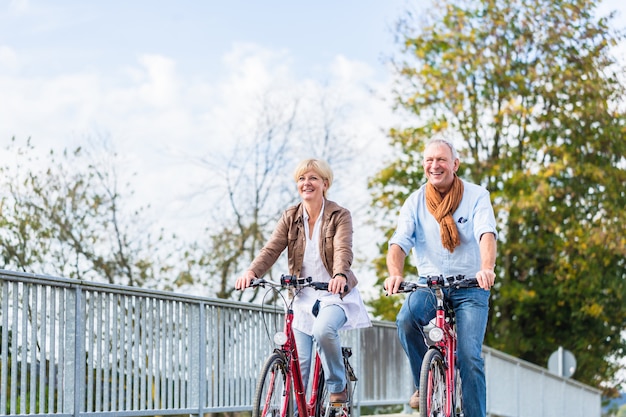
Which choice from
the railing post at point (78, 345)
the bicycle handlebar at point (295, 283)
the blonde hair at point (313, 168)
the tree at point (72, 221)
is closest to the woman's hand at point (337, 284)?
the bicycle handlebar at point (295, 283)

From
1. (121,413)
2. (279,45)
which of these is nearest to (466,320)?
(121,413)

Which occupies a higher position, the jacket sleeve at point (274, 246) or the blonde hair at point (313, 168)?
the blonde hair at point (313, 168)

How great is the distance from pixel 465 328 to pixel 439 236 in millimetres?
550

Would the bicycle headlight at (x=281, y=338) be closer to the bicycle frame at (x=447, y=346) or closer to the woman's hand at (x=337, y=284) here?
the woman's hand at (x=337, y=284)

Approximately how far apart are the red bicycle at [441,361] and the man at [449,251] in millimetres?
57

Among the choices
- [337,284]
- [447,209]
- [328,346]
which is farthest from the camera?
[328,346]

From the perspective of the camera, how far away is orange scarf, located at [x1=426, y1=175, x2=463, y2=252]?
6.24 meters

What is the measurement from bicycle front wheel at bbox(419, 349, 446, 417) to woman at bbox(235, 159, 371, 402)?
687mm

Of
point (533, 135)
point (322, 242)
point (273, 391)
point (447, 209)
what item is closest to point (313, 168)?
point (322, 242)

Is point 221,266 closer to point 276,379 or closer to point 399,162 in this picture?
point 399,162

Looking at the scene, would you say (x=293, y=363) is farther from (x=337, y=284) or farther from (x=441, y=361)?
(x=441, y=361)

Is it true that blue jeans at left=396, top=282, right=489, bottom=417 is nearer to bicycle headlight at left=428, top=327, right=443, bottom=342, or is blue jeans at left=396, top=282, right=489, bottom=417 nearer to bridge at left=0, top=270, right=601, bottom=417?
bicycle headlight at left=428, top=327, right=443, bottom=342

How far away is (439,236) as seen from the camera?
6.34 meters

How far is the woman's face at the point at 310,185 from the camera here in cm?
659
